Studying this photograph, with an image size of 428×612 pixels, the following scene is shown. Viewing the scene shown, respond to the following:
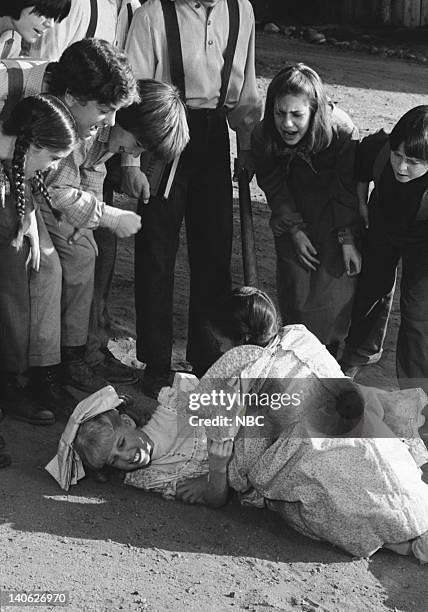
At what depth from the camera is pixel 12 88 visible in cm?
403

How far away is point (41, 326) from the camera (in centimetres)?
439

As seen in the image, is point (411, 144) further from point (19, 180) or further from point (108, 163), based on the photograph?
point (19, 180)

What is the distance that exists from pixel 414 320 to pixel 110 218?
4.35ft

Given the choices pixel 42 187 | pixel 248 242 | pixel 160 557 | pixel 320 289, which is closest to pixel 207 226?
pixel 248 242

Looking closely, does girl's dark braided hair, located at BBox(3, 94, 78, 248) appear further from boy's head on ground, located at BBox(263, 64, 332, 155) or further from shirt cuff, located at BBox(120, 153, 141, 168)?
boy's head on ground, located at BBox(263, 64, 332, 155)

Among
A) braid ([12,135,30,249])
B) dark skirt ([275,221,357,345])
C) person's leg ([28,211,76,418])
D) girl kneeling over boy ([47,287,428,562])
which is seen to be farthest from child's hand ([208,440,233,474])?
dark skirt ([275,221,357,345])

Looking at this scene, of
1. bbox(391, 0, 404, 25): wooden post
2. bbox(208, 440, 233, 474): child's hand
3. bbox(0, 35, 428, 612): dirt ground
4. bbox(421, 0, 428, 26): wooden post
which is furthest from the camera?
bbox(391, 0, 404, 25): wooden post

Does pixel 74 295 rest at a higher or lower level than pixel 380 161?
lower

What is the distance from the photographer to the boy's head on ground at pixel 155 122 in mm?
4262

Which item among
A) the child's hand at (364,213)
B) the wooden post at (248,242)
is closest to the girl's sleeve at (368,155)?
the child's hand at (364,213)

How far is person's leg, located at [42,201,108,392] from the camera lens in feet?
14.6

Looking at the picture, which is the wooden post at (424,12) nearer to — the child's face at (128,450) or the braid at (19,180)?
the braid at (19,180)

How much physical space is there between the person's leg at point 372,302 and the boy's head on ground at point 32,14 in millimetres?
1566

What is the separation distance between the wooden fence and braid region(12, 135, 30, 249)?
10.6 metres
